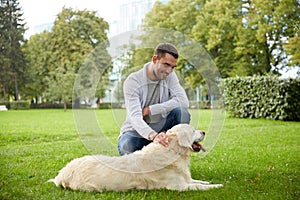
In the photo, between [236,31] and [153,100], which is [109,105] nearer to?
[153,100]

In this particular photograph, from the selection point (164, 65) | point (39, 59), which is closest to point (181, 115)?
point (164, 65)

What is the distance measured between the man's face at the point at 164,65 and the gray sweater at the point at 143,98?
0.86ft

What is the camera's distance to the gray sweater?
Result: 4492mm

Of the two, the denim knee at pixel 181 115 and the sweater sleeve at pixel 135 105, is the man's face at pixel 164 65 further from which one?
the denim knee at pixel 181 115

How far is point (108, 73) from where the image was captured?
15.7ft

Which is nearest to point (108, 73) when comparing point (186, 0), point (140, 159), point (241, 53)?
point (140, 159)

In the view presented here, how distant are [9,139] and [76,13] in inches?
608

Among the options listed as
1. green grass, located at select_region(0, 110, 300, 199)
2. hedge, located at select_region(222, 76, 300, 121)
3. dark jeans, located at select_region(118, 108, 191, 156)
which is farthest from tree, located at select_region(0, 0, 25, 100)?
hedge, located at select_region(222, 76, 300, 121)

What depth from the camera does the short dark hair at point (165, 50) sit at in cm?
438

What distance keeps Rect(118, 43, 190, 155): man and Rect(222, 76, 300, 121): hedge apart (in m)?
11.5

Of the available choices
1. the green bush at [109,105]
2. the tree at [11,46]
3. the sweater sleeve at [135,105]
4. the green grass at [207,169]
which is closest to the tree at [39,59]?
the tree at [11,46]

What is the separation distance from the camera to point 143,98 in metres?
4.84

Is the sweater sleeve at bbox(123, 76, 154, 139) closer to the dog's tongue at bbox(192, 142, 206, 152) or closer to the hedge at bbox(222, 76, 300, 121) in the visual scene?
the dog's tongue at bbox(192, 142, 206, 152)

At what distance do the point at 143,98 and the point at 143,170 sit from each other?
1036 millimetres
